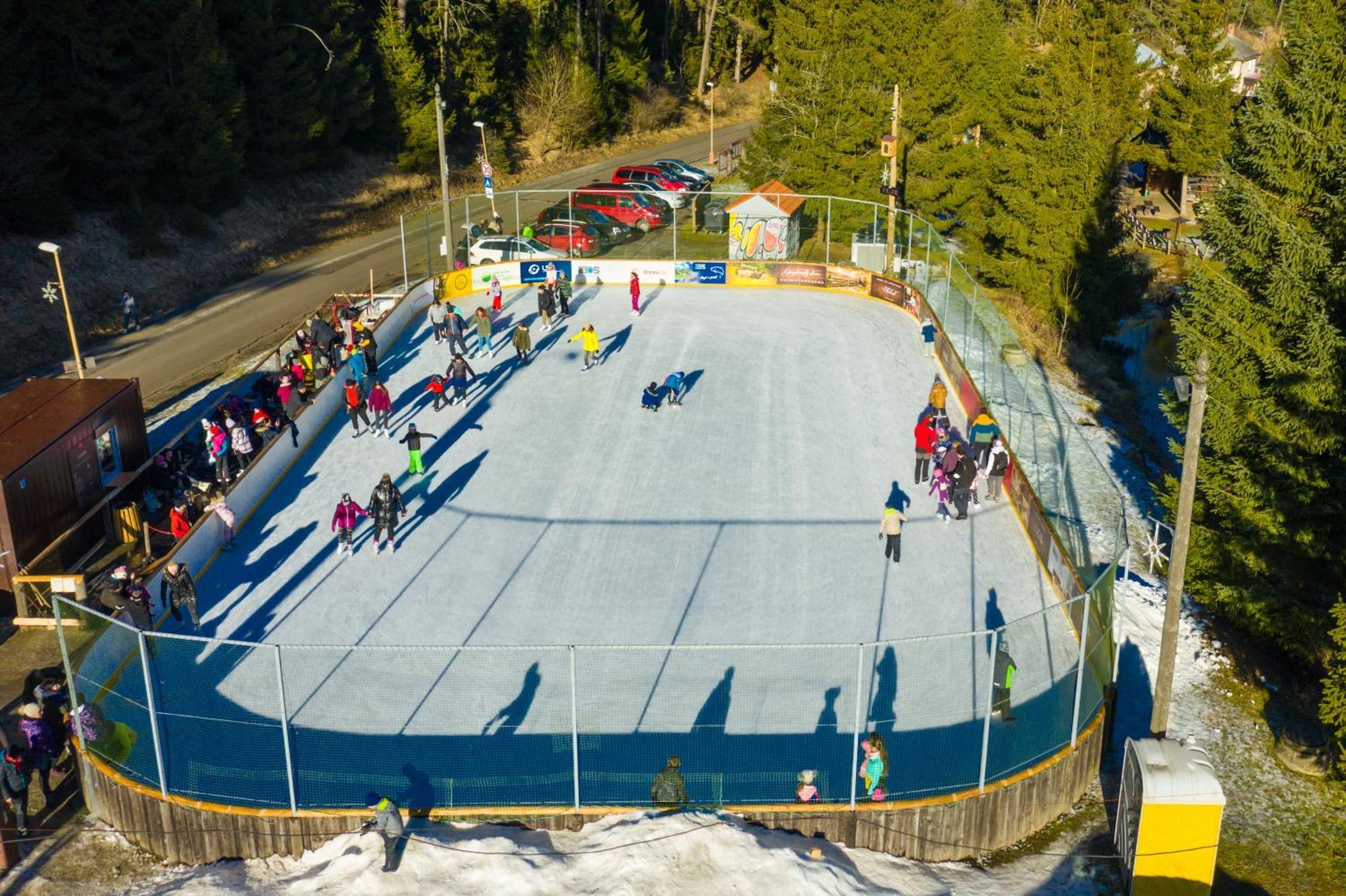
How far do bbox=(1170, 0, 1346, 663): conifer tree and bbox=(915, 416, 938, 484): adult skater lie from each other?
4.85 m

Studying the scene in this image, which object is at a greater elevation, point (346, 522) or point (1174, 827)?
point (346, 522)

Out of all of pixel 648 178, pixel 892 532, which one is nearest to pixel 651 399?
pixel 892 532

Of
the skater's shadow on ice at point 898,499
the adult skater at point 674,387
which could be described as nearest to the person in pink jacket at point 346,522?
the adult skater at point 674,387

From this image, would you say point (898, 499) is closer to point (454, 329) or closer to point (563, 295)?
point (454, 329)

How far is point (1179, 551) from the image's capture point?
1584 cm

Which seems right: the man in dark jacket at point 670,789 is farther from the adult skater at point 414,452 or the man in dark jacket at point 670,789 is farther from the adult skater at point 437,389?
the adult skater at point 437,389

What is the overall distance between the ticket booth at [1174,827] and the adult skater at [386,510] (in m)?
12.5

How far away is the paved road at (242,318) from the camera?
3338cm

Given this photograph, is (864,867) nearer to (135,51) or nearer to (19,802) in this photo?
(19,802)

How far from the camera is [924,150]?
48.0 meters

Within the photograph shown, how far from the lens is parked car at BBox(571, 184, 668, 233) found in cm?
3884

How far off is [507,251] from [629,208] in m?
5.51

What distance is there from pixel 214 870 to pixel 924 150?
1598 inches

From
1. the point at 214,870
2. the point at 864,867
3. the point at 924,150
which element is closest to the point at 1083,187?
the point at 924,150
